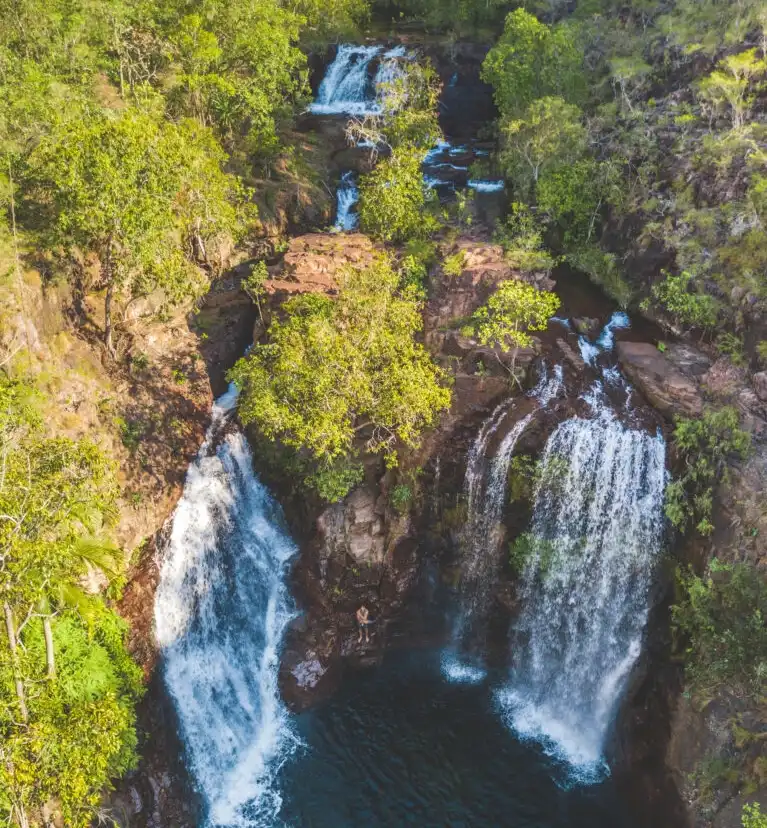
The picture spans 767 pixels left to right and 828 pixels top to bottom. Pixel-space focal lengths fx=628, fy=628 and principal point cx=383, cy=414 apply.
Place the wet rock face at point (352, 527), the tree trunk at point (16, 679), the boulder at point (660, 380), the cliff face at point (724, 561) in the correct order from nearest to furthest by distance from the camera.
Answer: the tree trunk at point (16, 679) → the cliff face at point (724, 561) → the boulder at point (660, 380) → the wet rock face at point (352, 527)

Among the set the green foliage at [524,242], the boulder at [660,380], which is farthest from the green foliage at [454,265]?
the boulder at [660,380]

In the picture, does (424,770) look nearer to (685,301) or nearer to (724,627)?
(724,627)

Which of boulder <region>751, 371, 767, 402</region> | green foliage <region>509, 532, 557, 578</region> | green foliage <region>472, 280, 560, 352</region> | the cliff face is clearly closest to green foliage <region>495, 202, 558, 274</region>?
green foliage <region>472, 280, 560, 352</region>

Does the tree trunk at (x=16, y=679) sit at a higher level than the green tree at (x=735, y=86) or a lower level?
lower

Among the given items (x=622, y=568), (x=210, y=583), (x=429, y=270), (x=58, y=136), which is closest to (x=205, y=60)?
(x=58, y=136)

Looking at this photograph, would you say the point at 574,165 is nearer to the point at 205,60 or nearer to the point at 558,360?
the point at 558,360

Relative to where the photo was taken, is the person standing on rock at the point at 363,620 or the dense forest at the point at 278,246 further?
the person standing on rock at the point at 363,620

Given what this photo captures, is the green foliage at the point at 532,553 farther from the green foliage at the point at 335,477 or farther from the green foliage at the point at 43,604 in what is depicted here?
the green foliage at the point at 43,604

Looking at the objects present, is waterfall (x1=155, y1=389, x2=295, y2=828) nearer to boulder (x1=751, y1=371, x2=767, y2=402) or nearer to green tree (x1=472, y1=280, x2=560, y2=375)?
green tree (x1=472, y1=280, x2=560, y2=375)
